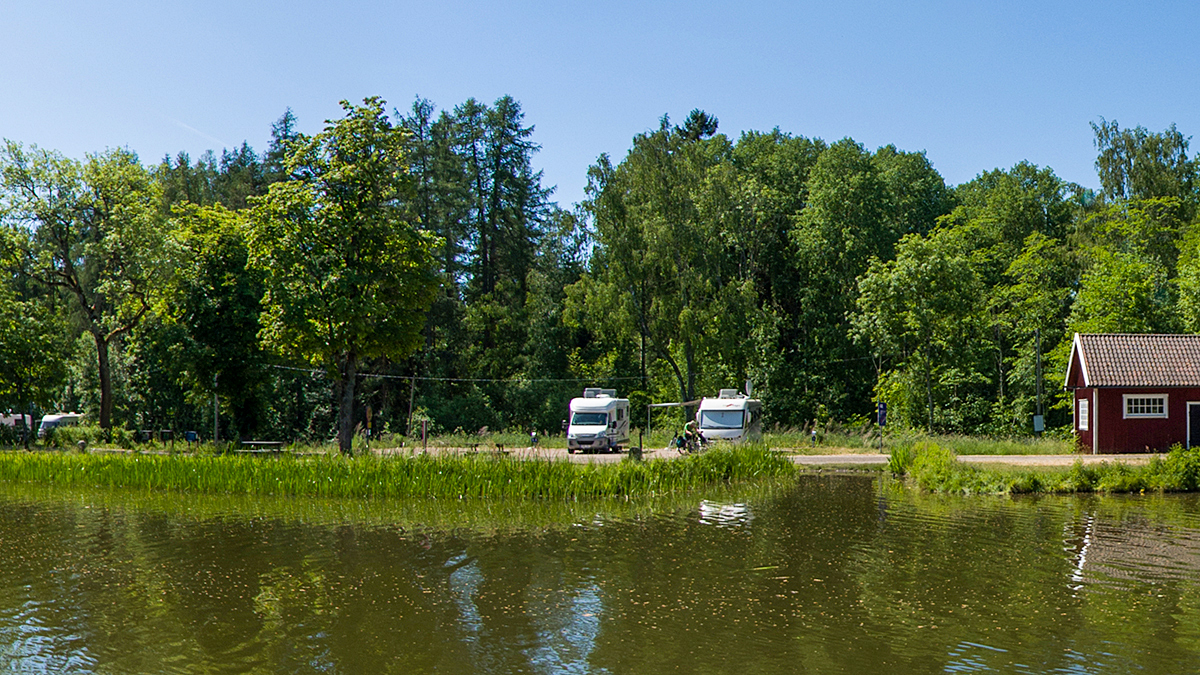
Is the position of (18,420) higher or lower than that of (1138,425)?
lower

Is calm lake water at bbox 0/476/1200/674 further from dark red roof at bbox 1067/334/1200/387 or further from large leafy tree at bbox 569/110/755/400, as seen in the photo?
large leafy tree at bbox 569/110/755/400

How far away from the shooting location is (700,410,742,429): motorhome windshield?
41.4 meters

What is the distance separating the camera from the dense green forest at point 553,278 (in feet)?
118

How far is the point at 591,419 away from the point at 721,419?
5.80m

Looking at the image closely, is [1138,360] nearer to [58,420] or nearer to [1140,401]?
[1140,401]

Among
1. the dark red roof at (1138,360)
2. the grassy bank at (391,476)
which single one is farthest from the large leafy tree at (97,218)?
the dark red roof at (1138,360)

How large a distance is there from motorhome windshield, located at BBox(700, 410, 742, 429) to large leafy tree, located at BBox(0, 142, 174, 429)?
2402cm

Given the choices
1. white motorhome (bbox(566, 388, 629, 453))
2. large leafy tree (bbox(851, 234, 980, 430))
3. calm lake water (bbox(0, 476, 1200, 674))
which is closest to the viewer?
calm lake water (bbox(0, 476, 1200, 674))

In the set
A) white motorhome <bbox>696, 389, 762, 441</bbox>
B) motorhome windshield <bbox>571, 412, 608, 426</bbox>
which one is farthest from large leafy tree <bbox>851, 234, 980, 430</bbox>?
motorhome windshield <bbox>571, 412, 608, 426</bbox>

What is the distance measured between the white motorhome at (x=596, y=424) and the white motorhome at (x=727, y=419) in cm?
400

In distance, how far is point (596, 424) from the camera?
43.2 m

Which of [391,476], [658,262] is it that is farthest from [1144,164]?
[391,476]

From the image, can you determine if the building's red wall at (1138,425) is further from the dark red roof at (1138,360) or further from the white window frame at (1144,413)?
the dark red roof at (1138,360)

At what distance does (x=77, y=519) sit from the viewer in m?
20.5
